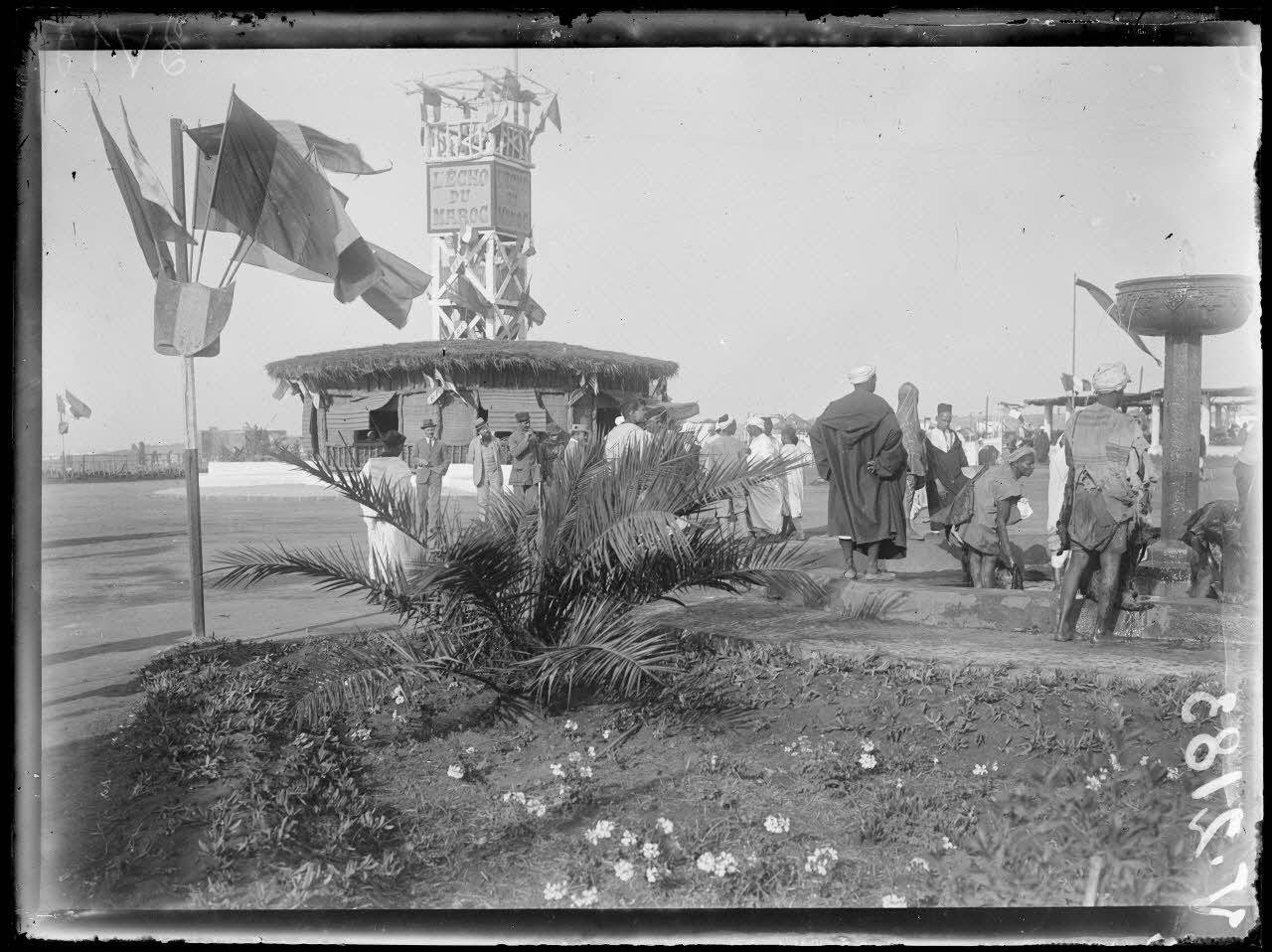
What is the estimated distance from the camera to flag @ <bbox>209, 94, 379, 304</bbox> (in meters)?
5.61

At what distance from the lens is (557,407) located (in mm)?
20125

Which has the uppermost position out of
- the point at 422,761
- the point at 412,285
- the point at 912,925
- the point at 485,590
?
the point at 412,285

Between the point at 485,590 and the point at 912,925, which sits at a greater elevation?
the point at 485,590

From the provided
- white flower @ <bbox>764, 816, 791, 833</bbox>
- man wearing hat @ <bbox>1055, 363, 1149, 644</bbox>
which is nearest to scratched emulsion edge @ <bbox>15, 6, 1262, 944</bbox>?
man wearing hat @ <bbox>1055, 363, 1149, 644</bbox>

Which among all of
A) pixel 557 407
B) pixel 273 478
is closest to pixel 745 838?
pixel 557 407

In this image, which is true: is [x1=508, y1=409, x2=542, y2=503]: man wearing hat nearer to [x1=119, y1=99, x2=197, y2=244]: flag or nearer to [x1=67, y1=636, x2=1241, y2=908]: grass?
[x1=119, y1=99, x2=197, y2=244]: flag

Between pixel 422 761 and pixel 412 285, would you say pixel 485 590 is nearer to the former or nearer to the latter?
pixel 422 761

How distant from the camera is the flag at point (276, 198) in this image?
561 centimetres

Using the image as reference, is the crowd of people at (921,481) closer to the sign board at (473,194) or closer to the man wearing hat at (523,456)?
the man wearing hat at (523,456)

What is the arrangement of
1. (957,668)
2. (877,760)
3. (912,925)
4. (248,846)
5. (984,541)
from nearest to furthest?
(912,925), (248,846), (877,760), (957,668), (984,541)

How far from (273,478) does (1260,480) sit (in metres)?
19.0

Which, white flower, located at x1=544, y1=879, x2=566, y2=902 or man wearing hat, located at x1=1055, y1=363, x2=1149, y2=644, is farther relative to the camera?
man wearing hat, located at x1=1055, y1=363, x2=1149, y2=644

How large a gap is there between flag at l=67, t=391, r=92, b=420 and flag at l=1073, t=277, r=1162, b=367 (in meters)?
6.00

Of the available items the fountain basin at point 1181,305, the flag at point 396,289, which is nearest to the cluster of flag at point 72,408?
the flag at point 396,289
